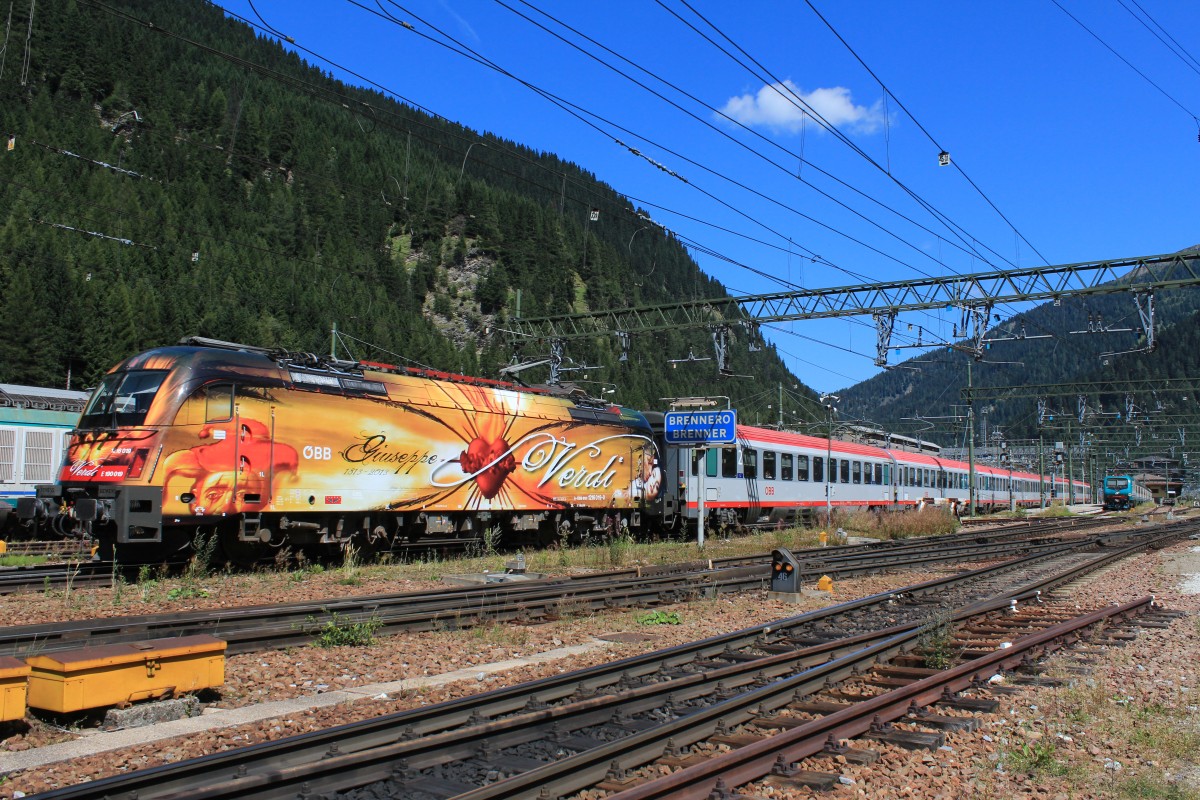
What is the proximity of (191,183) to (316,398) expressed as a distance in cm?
10404

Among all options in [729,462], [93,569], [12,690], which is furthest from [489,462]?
[12,690]

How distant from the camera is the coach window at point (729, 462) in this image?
27.5 metres

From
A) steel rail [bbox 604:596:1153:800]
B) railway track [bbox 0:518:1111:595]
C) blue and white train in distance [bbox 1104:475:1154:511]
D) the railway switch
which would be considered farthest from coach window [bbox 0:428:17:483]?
blue and white train in distance [bbox 1104:475:1154:511]

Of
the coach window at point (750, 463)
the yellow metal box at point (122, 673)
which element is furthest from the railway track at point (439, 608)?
the coach window at point (750, 463)

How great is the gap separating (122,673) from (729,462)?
22277mm

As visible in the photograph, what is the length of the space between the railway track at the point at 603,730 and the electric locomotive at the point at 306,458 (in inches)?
340

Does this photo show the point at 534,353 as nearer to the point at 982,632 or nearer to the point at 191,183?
the point at 982,632

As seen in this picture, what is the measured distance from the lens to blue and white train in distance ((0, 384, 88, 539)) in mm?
22734

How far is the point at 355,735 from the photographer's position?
5961 millimetres

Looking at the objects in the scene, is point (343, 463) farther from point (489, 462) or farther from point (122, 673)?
point (122, 673)

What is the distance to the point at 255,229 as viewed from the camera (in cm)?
10756

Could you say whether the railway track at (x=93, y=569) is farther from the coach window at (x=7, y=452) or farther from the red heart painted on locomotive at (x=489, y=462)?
the red heart painted on locomotive at (x=489, y=462)

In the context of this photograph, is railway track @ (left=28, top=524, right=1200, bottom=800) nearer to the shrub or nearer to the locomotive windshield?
the shrub

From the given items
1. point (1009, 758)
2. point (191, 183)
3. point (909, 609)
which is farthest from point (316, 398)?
point (191, 183)
